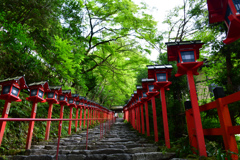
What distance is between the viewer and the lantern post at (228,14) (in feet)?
6.52

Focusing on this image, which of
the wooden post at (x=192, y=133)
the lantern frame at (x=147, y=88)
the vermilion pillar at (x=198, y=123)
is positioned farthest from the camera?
the lantern frame at (x=147, y=88)

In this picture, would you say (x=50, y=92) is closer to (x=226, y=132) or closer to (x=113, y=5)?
(x=226, y=132)

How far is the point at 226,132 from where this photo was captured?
2.79 m

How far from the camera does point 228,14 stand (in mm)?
2346

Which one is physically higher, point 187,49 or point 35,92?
point 187,49

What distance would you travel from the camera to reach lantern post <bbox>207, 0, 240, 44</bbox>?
1.99 meters

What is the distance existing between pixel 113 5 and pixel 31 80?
26.4ft

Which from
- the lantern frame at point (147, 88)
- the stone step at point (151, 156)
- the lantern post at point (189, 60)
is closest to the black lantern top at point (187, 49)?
the lantern post at point (189, 60)

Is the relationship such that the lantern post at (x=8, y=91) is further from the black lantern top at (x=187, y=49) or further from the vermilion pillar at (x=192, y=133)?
the vermilion pillar at (x=192, y=133)

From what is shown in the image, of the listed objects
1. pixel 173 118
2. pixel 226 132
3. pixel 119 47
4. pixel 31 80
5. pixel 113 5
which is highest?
pixel 113 5

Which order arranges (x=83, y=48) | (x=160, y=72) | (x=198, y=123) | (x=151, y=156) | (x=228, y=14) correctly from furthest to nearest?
(x=83, y=48)
(x=160, y=72)
(x=151, y=156)
(x=198, y=123)
(x=228, y=14)

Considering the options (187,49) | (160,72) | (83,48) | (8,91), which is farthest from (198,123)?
(83,48)

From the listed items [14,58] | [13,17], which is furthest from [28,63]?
[13,17]

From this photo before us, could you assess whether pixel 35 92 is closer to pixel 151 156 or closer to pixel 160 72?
pixel 151 156
